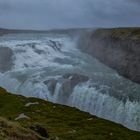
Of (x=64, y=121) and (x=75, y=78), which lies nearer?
(x=64, y=121)

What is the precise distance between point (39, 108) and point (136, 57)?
54.0 meters

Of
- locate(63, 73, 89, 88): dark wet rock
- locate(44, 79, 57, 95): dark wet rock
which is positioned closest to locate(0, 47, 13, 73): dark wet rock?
locate(44, 79, 57, 95): dark wet rock

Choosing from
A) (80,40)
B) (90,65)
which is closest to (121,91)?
(90,65)

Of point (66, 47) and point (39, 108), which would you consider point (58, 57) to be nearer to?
point (66, 47)

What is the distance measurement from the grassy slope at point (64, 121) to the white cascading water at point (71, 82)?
57.7 feet

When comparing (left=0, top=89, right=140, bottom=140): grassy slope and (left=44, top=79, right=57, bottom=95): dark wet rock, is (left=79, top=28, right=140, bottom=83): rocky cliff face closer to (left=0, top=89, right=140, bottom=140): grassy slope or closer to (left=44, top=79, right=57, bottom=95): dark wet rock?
(left=44, top=79, right=57, bottom=95): dark wet rock

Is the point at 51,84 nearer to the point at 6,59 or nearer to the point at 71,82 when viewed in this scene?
the point at 71,82

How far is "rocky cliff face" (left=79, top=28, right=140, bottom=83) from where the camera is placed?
110m

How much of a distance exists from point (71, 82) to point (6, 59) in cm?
3681

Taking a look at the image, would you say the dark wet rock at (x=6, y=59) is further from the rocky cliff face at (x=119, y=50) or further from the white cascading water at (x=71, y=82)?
the rocky cliff face at (x=119, y=50)

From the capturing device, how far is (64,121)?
2168 inches

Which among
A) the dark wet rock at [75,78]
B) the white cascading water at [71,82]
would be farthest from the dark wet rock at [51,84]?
the dark wet rock at [75,78]

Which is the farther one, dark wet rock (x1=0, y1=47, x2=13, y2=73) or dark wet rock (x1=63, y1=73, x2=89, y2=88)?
dark wet rock (x1=0, y1=47, x2=13, y2=73)

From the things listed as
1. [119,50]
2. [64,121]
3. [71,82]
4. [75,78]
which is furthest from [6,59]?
[64,121]
